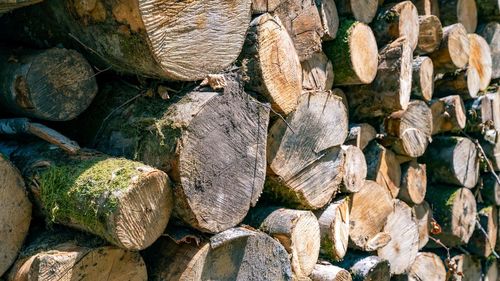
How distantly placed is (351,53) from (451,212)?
1498 millimetres

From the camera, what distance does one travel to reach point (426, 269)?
141 inches

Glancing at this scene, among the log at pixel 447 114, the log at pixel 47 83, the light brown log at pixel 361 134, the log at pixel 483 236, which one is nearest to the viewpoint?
the log at pixel 47 83

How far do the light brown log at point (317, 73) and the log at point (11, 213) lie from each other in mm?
1230

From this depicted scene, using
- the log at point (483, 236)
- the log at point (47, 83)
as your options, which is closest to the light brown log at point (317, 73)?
the log at point (47, 83)

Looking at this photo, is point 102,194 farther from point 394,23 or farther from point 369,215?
point 394,23

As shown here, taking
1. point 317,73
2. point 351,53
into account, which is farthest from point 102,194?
point 351,53

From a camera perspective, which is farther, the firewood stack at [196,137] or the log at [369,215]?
the log at [369,215]

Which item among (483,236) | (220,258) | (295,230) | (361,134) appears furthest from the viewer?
(483,236)

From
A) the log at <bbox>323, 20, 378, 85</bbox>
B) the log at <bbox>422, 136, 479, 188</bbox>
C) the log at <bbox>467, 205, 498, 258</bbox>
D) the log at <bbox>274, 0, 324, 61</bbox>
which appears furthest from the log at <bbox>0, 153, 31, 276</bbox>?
the log at <bbox>467, 205, 498, 258</bbox>

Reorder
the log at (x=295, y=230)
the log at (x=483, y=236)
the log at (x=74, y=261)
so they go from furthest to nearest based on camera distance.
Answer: the log at (x=483, y=236) < the log at (x=295, y=230) < the log at (x=74, y=261)

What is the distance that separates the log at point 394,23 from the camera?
123 inches

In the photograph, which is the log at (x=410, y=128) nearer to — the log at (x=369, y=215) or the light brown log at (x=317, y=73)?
the log at (x=369, y=215)

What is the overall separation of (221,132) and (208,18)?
0.35 m

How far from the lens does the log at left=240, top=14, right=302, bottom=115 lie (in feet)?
7.04
